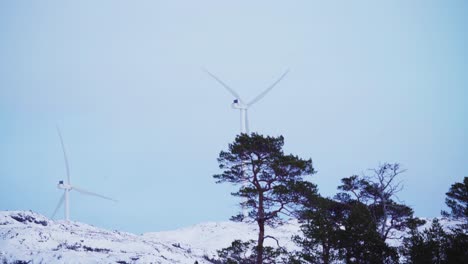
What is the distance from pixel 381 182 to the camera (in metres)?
31.6

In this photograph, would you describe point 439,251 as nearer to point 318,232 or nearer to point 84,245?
point 318,232

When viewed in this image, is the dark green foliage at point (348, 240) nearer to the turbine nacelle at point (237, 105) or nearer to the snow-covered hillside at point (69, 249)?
the snow-covered hillside at point (69, 249)

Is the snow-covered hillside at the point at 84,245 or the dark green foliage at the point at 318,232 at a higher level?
the snow-covered hillside at the point at 84,245

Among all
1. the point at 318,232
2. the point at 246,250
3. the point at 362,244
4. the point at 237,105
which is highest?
the point at 237,105

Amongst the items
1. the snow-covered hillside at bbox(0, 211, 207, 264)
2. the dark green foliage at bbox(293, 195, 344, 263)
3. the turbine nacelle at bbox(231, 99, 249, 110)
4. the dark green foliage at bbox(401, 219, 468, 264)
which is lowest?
the dark green foliage at bbox(401, 219, 468, 264)

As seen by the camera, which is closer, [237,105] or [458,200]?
[458,200]

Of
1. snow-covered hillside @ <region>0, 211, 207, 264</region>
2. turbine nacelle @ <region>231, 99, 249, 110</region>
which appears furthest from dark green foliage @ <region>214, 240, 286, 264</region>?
turbine nacelle @ <region>231, 99, 249, 110</region>

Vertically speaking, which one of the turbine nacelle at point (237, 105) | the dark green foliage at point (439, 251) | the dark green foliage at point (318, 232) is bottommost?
the dark green foliage at point (439, 251)

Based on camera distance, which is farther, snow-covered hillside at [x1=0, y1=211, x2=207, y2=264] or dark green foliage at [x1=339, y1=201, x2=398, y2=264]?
snow-covered hillside at [x1=0, y1=211, x2=207, y2=264]

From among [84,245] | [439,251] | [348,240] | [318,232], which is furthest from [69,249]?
[439,251]

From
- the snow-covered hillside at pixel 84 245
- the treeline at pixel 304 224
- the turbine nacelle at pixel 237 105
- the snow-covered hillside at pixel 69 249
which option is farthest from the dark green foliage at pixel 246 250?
the turbine nacelle at pixel 237 105

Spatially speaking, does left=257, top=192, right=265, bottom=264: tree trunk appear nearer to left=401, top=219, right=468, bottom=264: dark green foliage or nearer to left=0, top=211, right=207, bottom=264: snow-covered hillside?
left=401, top=219, right=468, bottom=264: dark green foliage

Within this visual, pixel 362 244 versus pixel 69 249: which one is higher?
pixel 69 249

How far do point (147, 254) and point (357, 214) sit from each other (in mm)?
26217
